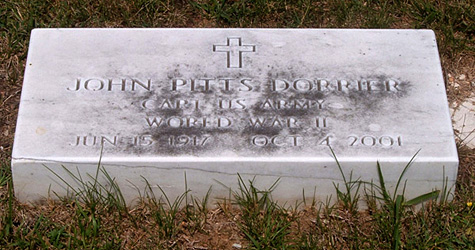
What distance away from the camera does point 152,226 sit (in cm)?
316

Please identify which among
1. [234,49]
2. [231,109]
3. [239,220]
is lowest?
[239,220]

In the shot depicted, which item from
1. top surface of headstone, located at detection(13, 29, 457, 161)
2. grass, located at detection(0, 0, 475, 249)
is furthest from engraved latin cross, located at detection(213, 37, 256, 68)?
grass, located at detection(0, 0, 475, 249)

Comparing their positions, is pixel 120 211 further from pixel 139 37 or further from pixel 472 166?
pixel 472 166

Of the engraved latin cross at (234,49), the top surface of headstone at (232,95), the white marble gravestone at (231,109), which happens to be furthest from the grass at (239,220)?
the engraved latin cross at (234,49)

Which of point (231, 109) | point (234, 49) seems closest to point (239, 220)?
point (231, 109)

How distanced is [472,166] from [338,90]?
0.69 m

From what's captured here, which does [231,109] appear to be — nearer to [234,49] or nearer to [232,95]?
[232,95]

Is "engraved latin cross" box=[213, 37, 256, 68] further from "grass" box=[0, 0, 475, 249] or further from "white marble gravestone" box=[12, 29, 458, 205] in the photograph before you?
"grass" box=[0, 0, 475, 249]

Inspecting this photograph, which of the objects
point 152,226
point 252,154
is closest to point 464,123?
point 252,154

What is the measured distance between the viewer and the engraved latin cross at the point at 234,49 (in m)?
3.44

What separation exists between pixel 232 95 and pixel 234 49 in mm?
294

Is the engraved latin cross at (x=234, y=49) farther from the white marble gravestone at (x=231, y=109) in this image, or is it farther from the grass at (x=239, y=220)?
the grass at (x=239, y=220)

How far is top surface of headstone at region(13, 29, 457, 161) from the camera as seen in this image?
308 cm

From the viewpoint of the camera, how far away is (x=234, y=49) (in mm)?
3490
